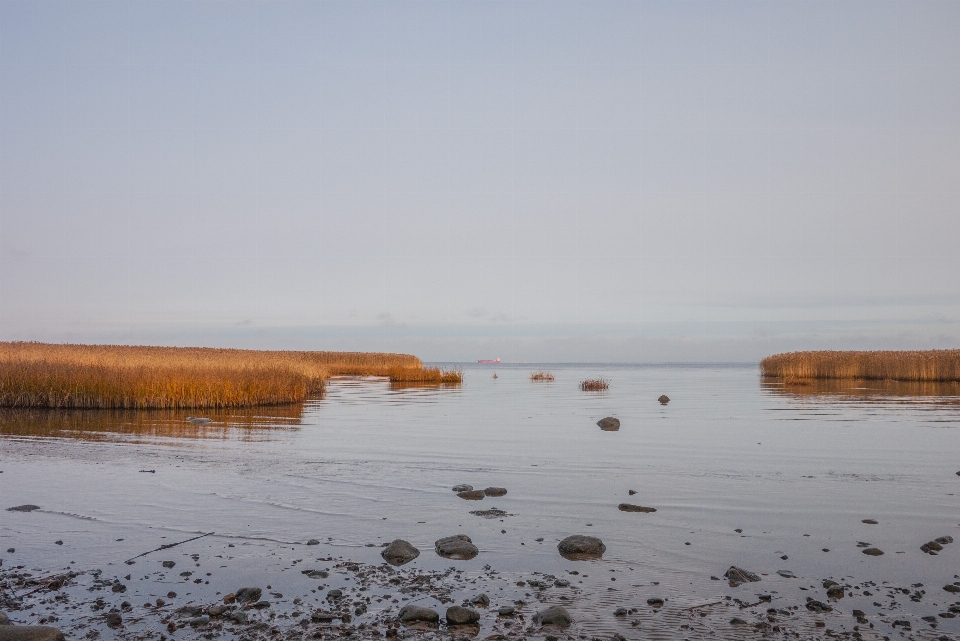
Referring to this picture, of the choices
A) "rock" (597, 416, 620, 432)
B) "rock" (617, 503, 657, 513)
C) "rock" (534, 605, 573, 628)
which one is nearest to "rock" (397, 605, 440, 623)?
"rock" (534, 605, 573, 628)

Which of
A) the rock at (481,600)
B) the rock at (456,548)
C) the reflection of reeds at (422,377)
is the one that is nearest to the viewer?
the rock at (481,600)

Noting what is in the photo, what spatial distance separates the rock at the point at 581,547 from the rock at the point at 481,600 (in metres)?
1.93

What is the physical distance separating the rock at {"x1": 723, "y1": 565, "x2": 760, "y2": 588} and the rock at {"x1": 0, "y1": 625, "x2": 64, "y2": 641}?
7.03 metres

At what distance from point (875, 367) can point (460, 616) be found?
59.9 m

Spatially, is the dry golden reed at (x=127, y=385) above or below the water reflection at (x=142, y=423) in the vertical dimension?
above

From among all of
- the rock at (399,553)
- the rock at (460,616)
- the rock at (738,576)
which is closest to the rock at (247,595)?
the rock at (399,553)

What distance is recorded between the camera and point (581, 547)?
9398 mm

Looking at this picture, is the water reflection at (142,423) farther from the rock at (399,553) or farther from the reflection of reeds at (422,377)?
the reflection of reeds at (422,377)

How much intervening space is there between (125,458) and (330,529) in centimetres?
906

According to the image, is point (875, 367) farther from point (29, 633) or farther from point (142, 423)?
point (29, 633)

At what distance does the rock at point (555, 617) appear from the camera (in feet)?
22.6

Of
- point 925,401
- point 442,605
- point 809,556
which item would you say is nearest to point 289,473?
point 442,605

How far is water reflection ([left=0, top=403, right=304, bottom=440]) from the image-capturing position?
2184 cm

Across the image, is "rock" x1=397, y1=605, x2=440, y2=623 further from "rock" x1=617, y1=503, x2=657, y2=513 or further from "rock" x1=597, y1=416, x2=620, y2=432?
"rock" x1=597, y1=416, x2=620, y2=432
